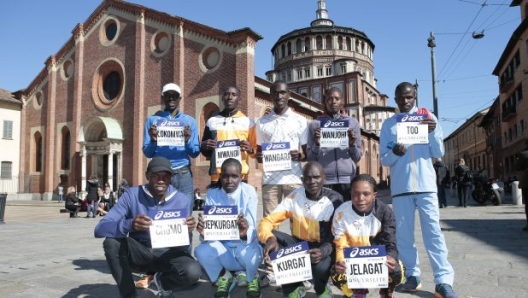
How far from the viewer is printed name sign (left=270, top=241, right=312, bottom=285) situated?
3.37 meters

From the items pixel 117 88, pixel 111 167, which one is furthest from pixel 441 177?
pixel 117 88

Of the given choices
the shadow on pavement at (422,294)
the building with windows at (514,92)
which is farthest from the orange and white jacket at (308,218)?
the building with windows at (514,92)

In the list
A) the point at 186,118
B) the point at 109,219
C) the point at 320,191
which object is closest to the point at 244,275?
the point at 320,191

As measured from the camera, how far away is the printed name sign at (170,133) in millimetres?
4812

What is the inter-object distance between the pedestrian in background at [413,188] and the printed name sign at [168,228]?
7.15 feet

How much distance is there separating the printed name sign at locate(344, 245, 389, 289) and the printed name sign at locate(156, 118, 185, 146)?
2.59 metres

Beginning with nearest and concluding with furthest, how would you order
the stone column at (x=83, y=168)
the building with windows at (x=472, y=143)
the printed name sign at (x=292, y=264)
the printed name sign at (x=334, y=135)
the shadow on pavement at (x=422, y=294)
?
the printed name sign at (x=292, y=264), the shadow on pavement at (x=422, y=294), the printed name sign at (x=334, y=135), the stone column at (x=83, y=168), the building with windows at (x=472, y=143)

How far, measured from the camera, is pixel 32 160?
1187 inches

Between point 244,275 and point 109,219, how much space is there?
4.93ft

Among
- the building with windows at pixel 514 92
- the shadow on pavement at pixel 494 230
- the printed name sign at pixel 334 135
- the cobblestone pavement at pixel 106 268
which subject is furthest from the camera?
the building with windows at pixel 514 92

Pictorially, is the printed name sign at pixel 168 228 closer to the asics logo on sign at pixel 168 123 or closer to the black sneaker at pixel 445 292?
the asics logo on sign at pixel 168 123

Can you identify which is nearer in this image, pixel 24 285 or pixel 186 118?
pixel 24 285

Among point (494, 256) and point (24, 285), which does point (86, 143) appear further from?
point (494, 256)

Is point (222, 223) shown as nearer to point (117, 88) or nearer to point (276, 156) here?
point (276, 156)
